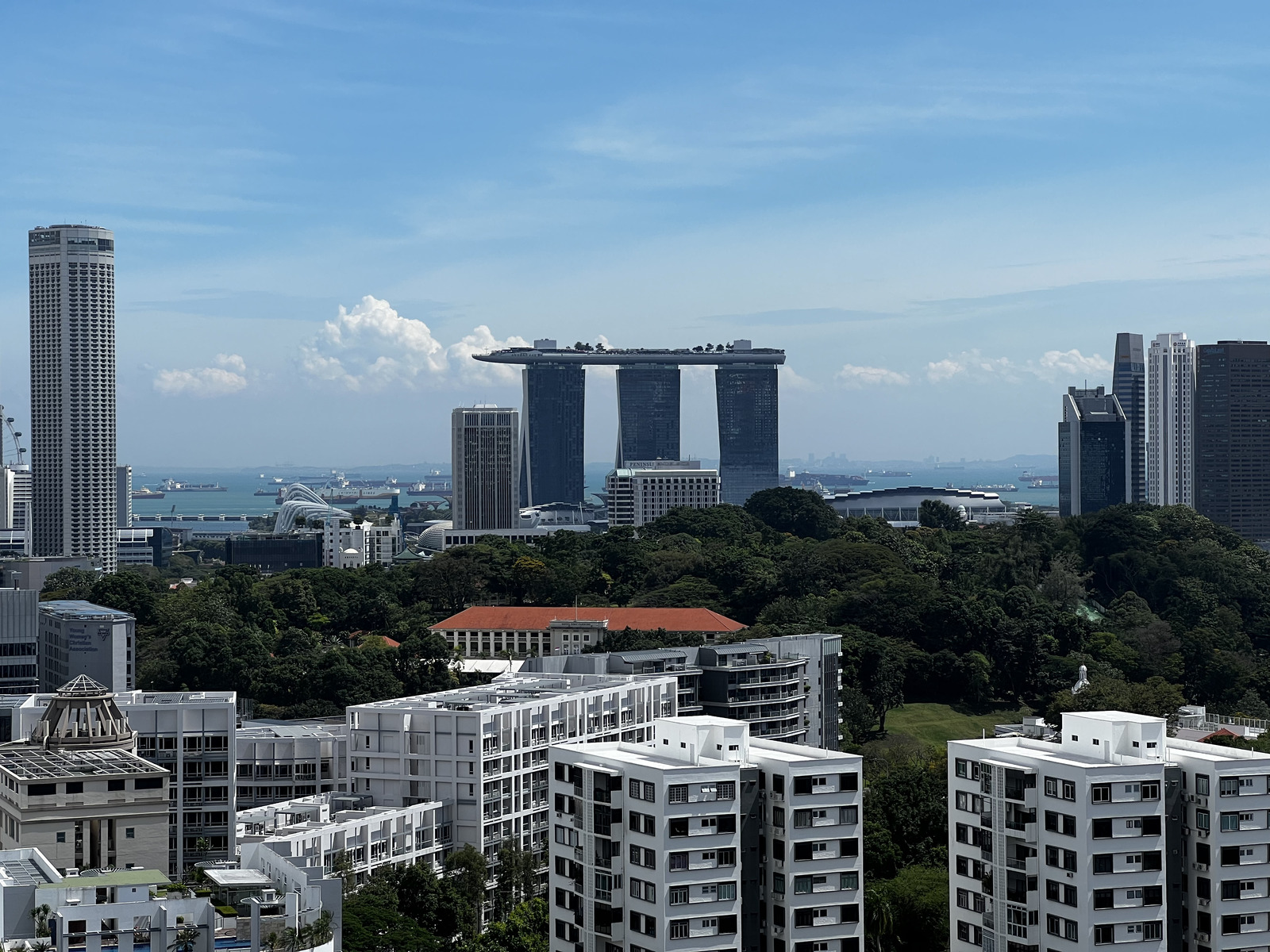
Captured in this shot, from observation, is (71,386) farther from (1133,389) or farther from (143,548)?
(1133,389)

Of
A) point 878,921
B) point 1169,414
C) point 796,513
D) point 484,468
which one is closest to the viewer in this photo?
point 878,921

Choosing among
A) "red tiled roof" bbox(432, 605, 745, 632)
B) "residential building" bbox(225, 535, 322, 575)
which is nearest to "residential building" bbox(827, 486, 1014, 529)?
"residential building" bbox(225, 535, 322, 575)

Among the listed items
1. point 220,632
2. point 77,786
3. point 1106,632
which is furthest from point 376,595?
point 77,786

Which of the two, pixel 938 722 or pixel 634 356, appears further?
pixel 634 356

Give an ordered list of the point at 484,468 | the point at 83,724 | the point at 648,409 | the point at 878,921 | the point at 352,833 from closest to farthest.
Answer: the point at 878,921
the point at 83,724
the point at 352,833
the point at 484,468
the point at 648,409

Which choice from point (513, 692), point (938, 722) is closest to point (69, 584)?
point (938, 722)

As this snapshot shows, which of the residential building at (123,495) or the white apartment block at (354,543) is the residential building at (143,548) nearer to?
the white apartment block at (354,543)

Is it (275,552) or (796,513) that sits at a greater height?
(796,513)
